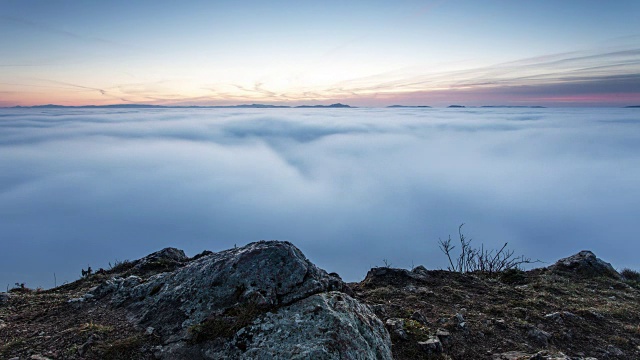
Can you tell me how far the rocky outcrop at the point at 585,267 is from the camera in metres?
11.1

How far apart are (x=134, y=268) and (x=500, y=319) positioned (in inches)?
340

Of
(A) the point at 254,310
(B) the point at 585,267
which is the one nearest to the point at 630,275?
(B) the point at 585,267

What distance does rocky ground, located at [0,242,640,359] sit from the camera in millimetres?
4789

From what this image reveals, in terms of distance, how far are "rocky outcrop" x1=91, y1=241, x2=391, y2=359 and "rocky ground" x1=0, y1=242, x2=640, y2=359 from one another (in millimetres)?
17

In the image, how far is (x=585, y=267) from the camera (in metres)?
11.3

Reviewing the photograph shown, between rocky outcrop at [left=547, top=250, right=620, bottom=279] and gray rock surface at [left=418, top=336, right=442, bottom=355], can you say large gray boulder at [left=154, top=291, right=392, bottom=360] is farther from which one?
rocky outcrop at [left=547, top=250, right=620, bottom=279]

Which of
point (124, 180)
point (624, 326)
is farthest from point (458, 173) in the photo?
point (624, 326)

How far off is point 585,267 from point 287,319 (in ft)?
36.8

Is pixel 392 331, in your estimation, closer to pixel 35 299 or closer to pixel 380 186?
pixel 35 299

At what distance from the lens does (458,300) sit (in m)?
8.04

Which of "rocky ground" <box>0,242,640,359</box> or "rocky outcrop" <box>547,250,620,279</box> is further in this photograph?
"rocky outcrop" <box>547,250,620,279</box>

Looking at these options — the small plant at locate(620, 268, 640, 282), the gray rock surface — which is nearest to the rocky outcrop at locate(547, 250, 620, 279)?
the small plant at locate(620, 268, 640, 282)

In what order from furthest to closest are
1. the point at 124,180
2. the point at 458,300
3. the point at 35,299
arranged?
1. the point at 124,180
2. the point at 458,300
3. the point at 35,299

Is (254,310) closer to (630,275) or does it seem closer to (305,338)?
(305,338)
